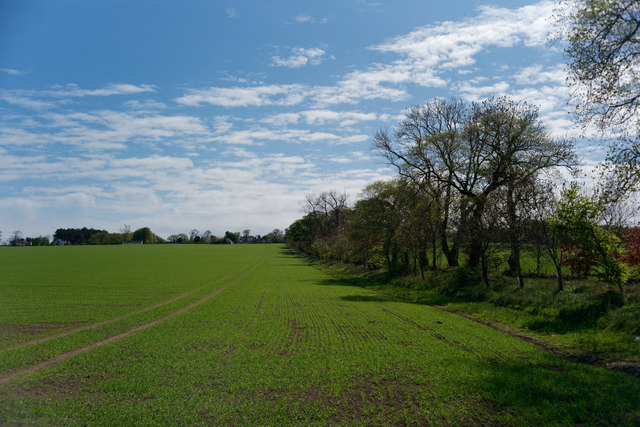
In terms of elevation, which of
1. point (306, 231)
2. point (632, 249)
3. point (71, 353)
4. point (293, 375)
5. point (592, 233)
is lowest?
point (71, 353)

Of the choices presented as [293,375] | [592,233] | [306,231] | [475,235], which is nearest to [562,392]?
[293,375]

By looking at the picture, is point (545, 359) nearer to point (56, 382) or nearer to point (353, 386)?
point (353, 386)

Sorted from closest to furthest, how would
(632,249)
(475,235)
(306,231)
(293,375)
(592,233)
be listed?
1. (293,375)
2. (592,233)
3. (632,249)
4. (475,235)
5. (306,231)

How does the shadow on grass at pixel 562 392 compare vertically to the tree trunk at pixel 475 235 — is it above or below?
below

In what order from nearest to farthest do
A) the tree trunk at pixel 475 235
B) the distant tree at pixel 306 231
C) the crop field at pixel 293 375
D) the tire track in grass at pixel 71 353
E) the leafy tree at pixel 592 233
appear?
the crop field at pixel 293 375 → the tire track in grass at pixel 71 353 → the leafy tree at pixel 592 233 → the tree trunk at pixel 475 235 → the distant tree at pixel 306 231

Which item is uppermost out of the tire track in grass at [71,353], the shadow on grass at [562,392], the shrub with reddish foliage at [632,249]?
the shrub with reddish foliage at [632,249]

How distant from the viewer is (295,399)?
30.8ft

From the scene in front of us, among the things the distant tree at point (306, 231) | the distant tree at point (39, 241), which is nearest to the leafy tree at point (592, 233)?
the distant tree at point (306, 231)

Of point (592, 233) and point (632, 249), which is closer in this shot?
point (592, 233)

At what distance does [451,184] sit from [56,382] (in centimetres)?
3368

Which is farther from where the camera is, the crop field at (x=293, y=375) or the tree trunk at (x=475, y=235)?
the tree trunk at (x=475, y=235)

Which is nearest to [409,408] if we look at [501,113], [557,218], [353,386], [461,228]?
[353,386]

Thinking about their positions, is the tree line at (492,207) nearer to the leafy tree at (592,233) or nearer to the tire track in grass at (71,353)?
the leafy tree at (592,233)

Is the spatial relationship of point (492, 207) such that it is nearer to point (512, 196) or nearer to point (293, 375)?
point (512, 196)
